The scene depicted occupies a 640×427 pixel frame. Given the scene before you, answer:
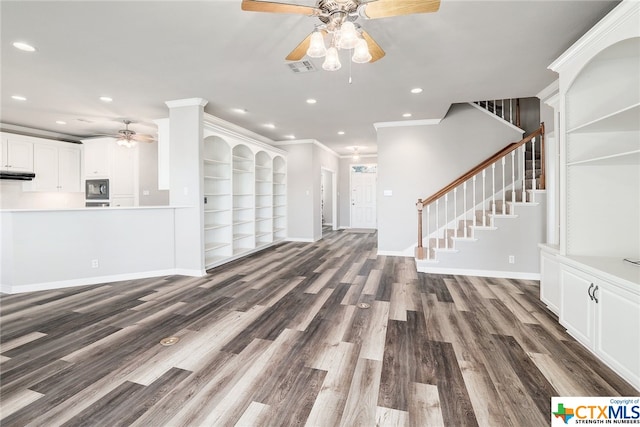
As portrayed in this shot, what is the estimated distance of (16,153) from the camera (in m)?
5.74

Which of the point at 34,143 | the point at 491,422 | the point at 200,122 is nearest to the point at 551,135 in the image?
the point at 491,422

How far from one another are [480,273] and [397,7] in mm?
4066

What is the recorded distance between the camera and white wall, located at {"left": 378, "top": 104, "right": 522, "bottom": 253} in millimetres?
5406

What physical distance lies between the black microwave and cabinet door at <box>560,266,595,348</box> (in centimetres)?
821

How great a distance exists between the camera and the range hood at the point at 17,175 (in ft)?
18.1

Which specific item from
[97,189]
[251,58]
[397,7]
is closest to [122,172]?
[97,189]

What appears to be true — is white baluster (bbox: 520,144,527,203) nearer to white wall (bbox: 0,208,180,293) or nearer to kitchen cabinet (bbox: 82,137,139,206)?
white wall (bbox: 0,208,180,293)

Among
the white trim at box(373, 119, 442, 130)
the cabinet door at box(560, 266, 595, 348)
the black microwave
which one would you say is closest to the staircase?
the white trim at box(373, 119, 442, 130)

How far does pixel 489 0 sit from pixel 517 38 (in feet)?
2.62

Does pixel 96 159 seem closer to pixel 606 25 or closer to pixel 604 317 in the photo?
pixel 606 25

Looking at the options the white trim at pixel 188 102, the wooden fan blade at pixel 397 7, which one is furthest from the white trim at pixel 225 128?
the wooden fan blade at pixel 397 7

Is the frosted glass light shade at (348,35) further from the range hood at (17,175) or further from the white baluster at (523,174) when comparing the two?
the range hood at (17,175)

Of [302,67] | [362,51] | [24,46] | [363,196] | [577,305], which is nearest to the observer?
[362,51]

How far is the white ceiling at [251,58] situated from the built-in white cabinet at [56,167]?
1290 mm
